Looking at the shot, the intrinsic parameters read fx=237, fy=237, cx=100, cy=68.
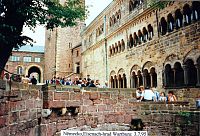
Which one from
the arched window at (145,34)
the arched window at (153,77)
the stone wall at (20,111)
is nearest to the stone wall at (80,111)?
the stone wall at (20,111)

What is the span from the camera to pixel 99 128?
24.0 ft

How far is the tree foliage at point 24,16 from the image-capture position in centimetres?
876

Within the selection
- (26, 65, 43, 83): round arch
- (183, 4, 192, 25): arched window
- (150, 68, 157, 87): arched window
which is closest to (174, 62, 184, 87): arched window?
(150, 68, 157, 87): arched window

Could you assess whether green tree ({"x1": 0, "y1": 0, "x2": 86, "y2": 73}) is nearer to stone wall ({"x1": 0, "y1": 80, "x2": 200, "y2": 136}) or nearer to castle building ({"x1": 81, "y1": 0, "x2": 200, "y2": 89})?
stone wall ({"x1": 0, "y1": 80, "x2": 200, "y2": 136})

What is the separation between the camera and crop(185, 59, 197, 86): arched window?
41.7 ft

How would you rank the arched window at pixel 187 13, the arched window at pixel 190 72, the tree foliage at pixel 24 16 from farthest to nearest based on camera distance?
the arched window at pixel 187 13 → the arched window at pixel 190 72 → the tree foliage at pixel 24 16

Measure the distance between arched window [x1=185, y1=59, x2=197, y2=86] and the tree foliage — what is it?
6.68m

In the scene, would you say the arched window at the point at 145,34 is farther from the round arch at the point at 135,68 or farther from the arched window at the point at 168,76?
the arched window at the point at 168,76

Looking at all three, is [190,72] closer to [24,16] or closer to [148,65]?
[148,65]

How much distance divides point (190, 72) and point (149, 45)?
438 centimetres

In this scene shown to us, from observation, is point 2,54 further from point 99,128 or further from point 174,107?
point 174,107

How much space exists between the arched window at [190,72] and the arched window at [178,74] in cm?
54

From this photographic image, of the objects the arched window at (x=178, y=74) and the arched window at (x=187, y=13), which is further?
the arched window at (x=178, y=74)

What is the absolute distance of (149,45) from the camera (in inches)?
659
